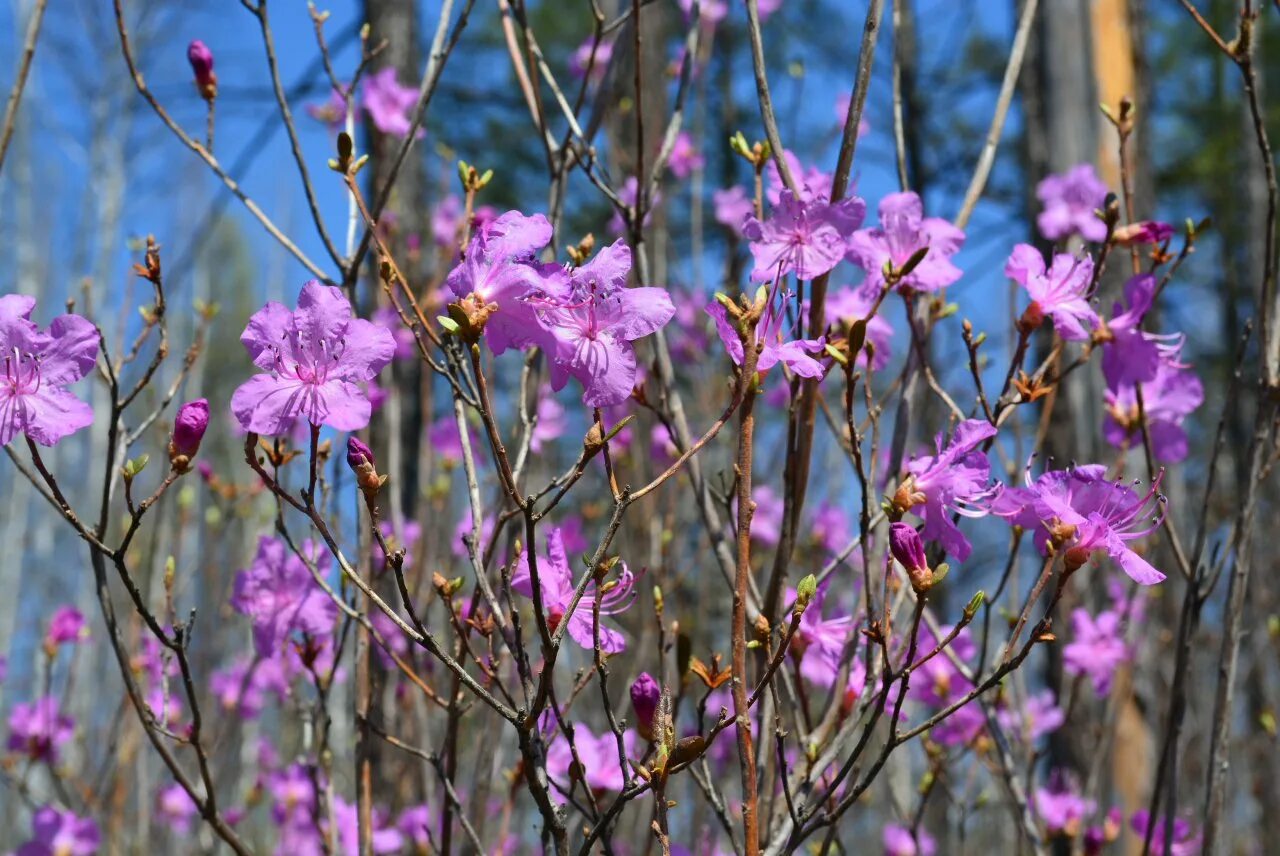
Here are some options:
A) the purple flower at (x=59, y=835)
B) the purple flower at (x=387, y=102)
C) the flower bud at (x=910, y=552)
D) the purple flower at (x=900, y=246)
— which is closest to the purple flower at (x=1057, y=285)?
the purple flower at (x=900, y=246)

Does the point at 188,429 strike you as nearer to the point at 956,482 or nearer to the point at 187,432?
the point at 187,432

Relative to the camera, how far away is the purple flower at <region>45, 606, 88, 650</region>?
251 cm

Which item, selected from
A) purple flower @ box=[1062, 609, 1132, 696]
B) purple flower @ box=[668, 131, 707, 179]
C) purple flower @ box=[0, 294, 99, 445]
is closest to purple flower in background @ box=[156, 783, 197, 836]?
purple flower @ box=[668, 131, 707, 179]

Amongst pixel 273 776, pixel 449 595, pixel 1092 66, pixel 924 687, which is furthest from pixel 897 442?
pixel 273 776

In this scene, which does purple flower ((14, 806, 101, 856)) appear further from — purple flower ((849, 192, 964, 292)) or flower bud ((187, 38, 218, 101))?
purple flower ((849, 192, 964, 292))

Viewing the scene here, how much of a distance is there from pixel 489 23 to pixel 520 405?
10046 millimetres

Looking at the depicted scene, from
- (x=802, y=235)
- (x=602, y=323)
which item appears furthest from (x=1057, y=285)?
(x=602, y=323)

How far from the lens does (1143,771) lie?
290 centimetres

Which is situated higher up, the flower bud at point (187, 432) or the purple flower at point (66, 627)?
the purple flower at point (66, 627)

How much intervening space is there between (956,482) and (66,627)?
2159 millimetres

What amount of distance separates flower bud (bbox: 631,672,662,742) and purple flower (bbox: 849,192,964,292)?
563 millimetres

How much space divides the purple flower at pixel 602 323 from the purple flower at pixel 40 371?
472mm

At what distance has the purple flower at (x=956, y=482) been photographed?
3.87ft

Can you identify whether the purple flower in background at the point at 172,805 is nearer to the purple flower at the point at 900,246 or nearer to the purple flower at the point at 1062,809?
the purple flower at the point at 1062,809
